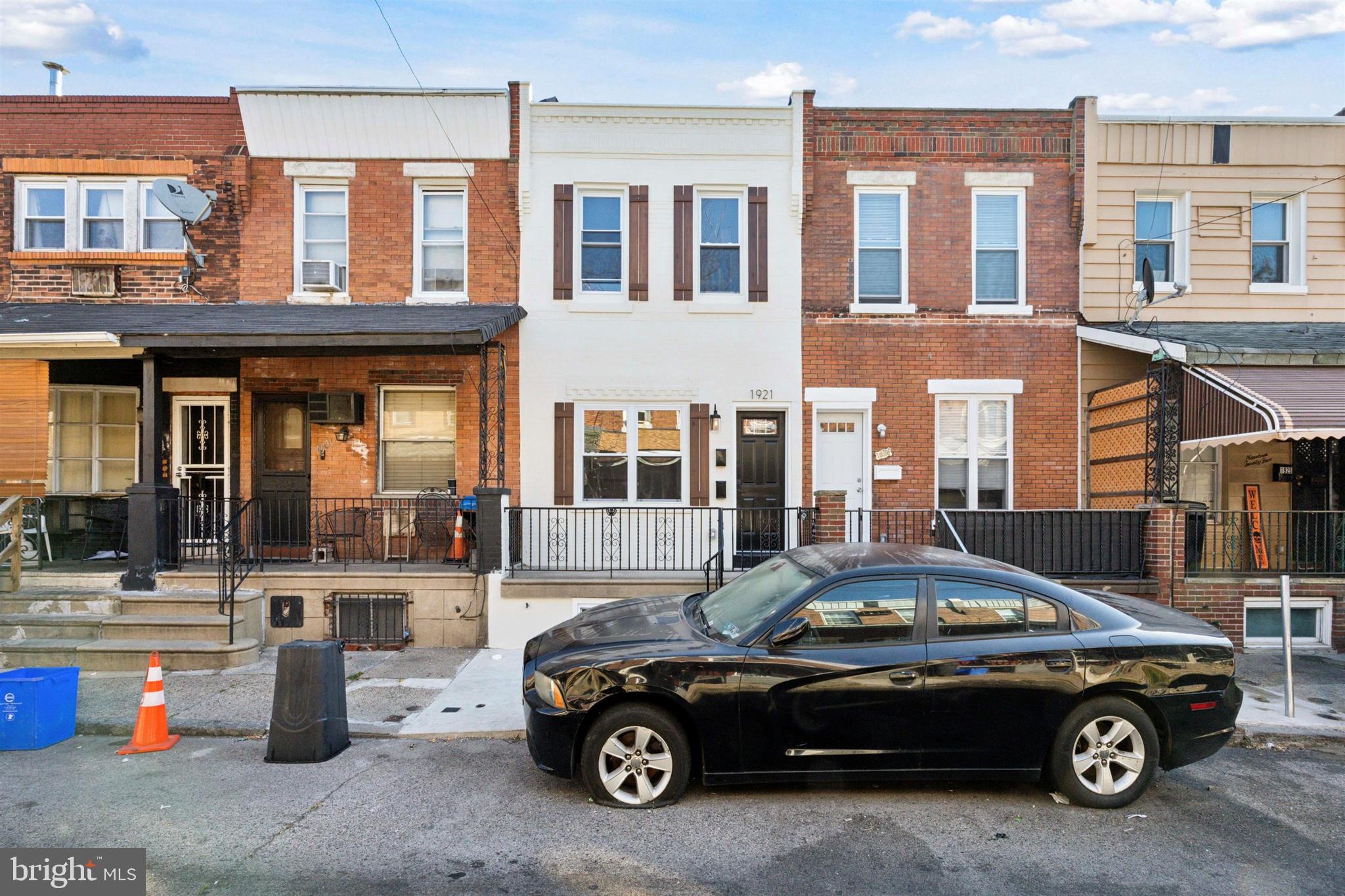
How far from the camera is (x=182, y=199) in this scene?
10.6 m

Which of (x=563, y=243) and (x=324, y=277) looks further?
(x=563, y=243)

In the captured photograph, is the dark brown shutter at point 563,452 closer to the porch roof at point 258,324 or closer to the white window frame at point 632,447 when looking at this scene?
the white window frame at point 632,447

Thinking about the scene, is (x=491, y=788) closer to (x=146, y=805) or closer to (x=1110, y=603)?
(x=146, y=805)

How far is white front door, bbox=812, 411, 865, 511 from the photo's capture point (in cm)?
1129

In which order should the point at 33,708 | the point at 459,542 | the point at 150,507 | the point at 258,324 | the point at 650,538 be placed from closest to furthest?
the point at 33,708 → the point at 150,507 → the point at 258,324 → the point at 459,542 → the point at 650,538

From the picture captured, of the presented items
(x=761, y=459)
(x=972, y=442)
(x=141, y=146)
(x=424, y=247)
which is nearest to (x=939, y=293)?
(x=972, y=442)

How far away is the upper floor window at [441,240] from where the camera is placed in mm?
11359

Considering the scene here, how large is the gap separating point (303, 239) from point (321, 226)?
310 mm

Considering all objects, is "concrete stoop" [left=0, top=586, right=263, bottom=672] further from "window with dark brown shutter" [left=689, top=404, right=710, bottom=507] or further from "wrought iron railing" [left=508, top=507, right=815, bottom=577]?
"window with dark brown shutter" [left=689, top=404, right=710, bottom=507]

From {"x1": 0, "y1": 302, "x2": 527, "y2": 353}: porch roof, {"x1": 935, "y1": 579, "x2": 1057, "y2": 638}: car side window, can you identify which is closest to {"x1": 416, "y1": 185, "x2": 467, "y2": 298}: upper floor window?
{"x1": 0, "y1": 302, "x2": 527, "y2": 353}: porch roof

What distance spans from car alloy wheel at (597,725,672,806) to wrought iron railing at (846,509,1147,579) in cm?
515

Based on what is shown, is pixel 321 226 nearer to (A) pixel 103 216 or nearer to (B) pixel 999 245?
(A) pixel 103 216

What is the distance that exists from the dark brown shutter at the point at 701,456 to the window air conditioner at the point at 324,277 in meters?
5.27

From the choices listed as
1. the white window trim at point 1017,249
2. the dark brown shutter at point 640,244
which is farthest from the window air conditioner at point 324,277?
the white window trim at point 1017,249
